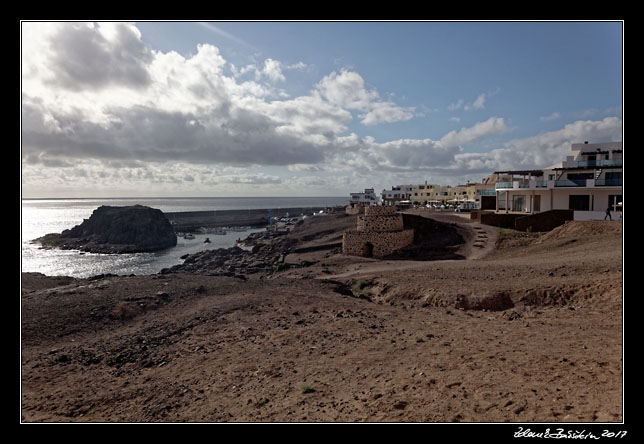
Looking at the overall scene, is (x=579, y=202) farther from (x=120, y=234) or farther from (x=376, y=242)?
(x=120, y=234)

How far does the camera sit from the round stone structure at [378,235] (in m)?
28.5

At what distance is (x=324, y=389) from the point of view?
6078 mm

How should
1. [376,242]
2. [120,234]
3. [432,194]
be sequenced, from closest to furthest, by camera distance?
1. [376,242]
2. [120,234]
3. [432,194]

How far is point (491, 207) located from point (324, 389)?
125 ft

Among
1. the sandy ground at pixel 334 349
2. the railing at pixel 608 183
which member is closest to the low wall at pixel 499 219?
the railing at pixel 608 183

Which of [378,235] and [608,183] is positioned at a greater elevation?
[608,183]

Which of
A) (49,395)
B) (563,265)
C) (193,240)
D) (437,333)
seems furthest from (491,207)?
(193,240)

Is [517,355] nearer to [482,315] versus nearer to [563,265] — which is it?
[482,315]

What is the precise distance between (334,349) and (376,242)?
20944 millimetres

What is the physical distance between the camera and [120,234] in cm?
6419

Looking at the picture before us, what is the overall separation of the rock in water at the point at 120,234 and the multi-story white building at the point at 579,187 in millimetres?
56053

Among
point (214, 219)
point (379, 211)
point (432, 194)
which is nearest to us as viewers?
point (379, 211)

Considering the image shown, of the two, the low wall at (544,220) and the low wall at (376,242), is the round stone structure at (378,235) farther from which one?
the low wall at (544,220)

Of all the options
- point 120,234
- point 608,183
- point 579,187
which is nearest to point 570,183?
point 579,187
